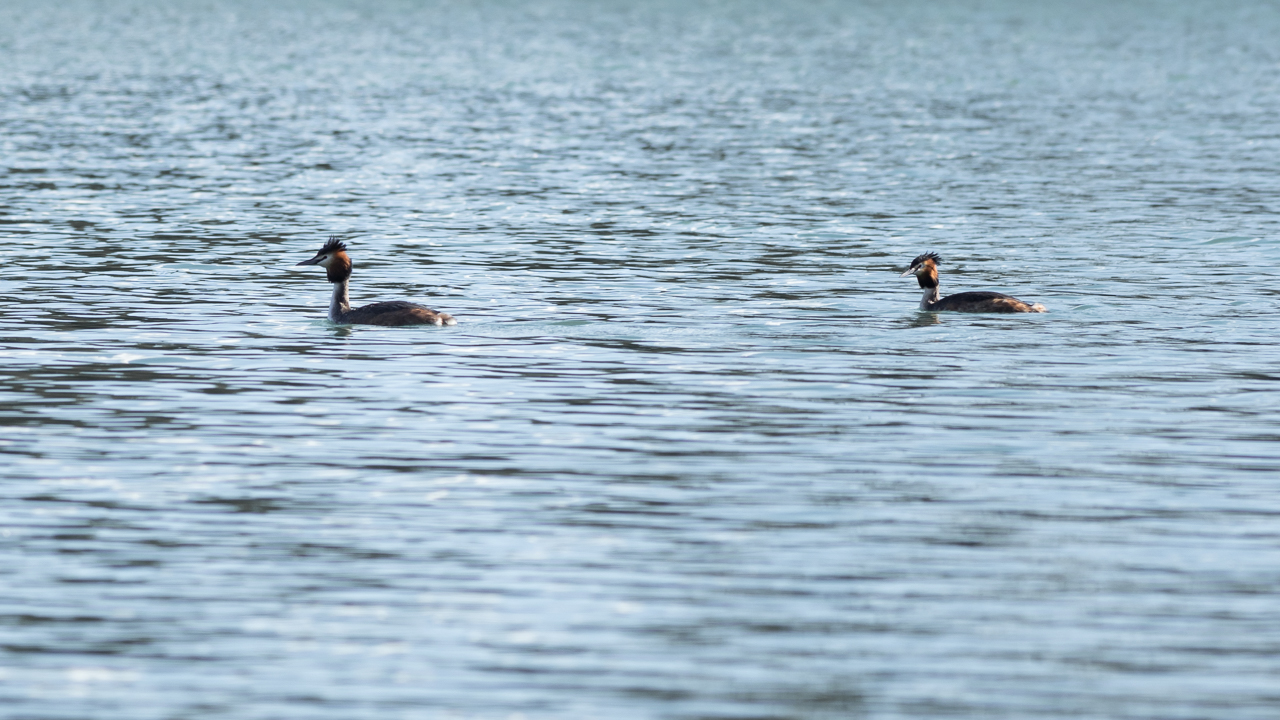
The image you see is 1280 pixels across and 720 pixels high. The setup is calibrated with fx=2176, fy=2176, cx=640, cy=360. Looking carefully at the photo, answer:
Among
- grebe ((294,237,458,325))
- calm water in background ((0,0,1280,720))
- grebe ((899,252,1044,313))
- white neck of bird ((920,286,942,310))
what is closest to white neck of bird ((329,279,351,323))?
grebe ((294,237,458,325))

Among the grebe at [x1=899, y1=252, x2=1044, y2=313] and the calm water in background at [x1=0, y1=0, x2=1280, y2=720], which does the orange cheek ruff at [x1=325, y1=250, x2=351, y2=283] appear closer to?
the calm water in background at [x1=0, y1=0, x2=1280, y2=720]

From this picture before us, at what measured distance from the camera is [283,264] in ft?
110

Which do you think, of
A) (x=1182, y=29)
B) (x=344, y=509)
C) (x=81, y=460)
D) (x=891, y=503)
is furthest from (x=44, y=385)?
(x=1182, y=29)

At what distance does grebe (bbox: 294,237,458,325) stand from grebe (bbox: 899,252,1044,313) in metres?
6.06

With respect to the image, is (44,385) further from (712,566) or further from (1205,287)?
(1205,287)

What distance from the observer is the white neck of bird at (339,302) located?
26969 millimetres

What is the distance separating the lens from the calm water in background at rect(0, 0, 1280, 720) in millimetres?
12719

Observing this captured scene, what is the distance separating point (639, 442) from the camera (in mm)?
19125

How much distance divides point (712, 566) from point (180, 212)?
28115 millimetres

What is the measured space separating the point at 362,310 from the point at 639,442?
8.47 m

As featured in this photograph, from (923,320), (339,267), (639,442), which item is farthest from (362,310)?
(639,442)

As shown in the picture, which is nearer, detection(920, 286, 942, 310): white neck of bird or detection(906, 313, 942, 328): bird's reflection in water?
detection(906, 313, 942, 328): bird's reflection in water

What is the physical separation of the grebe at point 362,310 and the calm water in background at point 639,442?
240mm

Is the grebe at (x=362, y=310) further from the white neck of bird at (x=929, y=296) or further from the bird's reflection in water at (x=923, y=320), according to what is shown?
the white neck of bird at (x=929, y=296)
